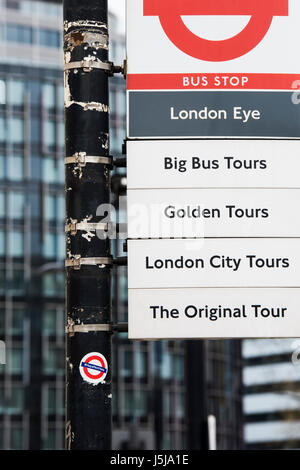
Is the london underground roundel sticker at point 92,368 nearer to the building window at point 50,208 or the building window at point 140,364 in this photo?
the building window at point 50,208

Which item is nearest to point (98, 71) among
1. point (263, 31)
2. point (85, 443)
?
point (263, 31)

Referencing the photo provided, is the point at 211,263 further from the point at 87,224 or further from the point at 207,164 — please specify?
the point at 87,224

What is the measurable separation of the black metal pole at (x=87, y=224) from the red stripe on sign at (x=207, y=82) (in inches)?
8.7

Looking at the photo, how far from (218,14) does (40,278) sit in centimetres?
7047

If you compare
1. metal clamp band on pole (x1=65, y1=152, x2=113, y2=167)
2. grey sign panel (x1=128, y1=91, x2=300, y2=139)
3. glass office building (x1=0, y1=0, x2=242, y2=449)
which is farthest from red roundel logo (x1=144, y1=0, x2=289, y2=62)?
glass office building (x1=0, y1=0, x2=242, y2=449)

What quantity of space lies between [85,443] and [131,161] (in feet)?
5.13

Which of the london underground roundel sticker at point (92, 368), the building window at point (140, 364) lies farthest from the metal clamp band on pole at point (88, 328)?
the building window at point (140, 364)

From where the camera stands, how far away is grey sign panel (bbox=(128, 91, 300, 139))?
5.98 metres

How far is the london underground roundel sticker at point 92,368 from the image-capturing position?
5648 millimetres

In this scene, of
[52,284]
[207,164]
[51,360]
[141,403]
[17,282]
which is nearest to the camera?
[207,164]

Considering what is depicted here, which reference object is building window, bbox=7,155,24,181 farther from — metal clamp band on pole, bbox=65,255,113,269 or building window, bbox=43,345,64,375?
metal clamp band on pole, bbox=65,255,113,269

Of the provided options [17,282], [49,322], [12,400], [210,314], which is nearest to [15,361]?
[12,400]

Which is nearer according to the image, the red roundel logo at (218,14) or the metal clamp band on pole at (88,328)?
the metal clamp band on pole at (88,328)

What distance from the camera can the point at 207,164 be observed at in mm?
5973
